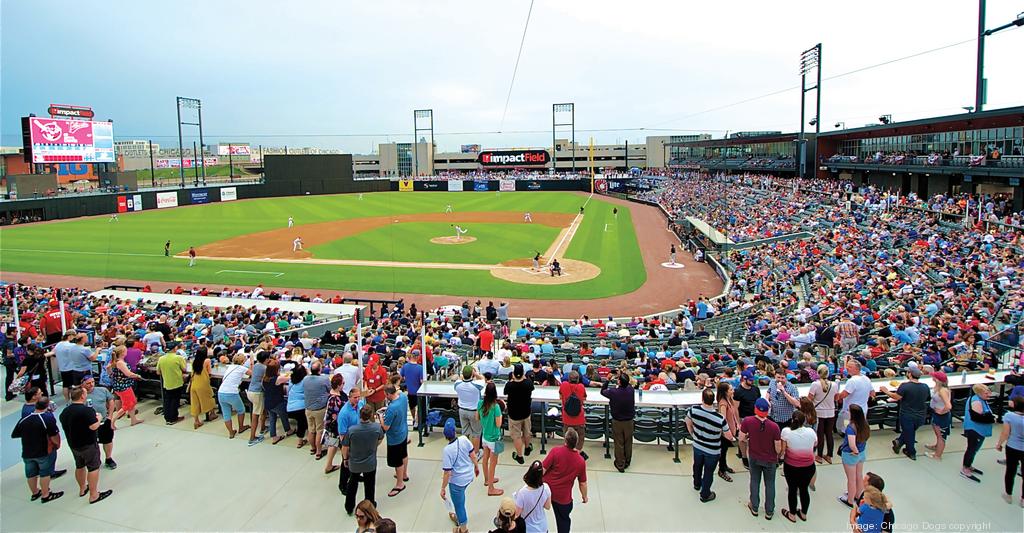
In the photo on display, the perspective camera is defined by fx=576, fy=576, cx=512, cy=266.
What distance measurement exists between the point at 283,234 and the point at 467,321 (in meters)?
31.1

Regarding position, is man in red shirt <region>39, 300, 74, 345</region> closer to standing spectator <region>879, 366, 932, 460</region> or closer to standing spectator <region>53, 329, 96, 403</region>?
standing spectator <region>53, 329, 96, 403</region>

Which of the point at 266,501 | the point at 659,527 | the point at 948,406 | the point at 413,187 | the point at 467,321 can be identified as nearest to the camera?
the point at 659,527

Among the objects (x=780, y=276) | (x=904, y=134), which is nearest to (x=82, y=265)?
(x=780, y=276)

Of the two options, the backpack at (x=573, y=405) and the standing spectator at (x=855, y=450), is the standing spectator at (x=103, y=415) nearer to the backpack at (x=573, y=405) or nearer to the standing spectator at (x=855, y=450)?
the backpack at (x=573, y=405)

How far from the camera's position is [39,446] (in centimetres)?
659

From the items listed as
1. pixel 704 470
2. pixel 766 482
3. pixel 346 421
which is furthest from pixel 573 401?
pixel 346 421

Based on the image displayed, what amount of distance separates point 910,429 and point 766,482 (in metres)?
2.54

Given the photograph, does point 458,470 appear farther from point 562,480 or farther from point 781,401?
point 781,401

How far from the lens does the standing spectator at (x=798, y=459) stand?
6.11m

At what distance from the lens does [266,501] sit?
667 centimetres

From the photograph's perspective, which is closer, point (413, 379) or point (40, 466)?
point (40, 466)

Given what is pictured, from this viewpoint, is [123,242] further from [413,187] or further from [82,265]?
[413,187]

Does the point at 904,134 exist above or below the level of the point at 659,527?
above

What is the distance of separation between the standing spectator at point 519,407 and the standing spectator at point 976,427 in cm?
530
